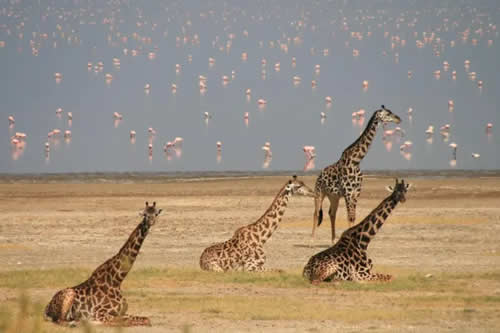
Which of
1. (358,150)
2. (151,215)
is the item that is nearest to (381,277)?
(151,215)

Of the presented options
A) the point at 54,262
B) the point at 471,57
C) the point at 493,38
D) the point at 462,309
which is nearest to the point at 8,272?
the point at 54,262

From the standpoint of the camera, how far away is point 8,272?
20172 mm

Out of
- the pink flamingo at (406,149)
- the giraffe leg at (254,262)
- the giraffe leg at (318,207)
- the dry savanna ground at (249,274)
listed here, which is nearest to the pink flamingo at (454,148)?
the pink flamingo at (406,149)

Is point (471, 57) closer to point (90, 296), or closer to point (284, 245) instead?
point (284, 245)

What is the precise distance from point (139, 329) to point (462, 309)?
3.83 meters

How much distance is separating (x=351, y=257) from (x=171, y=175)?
A: 102 ft

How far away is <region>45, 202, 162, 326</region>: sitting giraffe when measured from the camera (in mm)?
14641

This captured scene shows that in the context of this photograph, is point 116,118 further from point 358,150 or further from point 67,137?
point 358,150

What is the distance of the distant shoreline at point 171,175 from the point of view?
152 ft

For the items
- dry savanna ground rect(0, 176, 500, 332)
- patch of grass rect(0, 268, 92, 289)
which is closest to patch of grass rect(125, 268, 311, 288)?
dry savanna ground rect(0, 176, 500, 332)

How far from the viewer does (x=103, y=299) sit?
14.7 metres

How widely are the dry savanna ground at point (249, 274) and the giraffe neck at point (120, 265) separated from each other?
544 mm

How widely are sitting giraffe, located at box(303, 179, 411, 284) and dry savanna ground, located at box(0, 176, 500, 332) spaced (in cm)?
17

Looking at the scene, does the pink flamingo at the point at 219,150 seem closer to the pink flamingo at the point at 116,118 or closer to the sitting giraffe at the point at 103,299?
the pink flamingo at the point at 116,118
